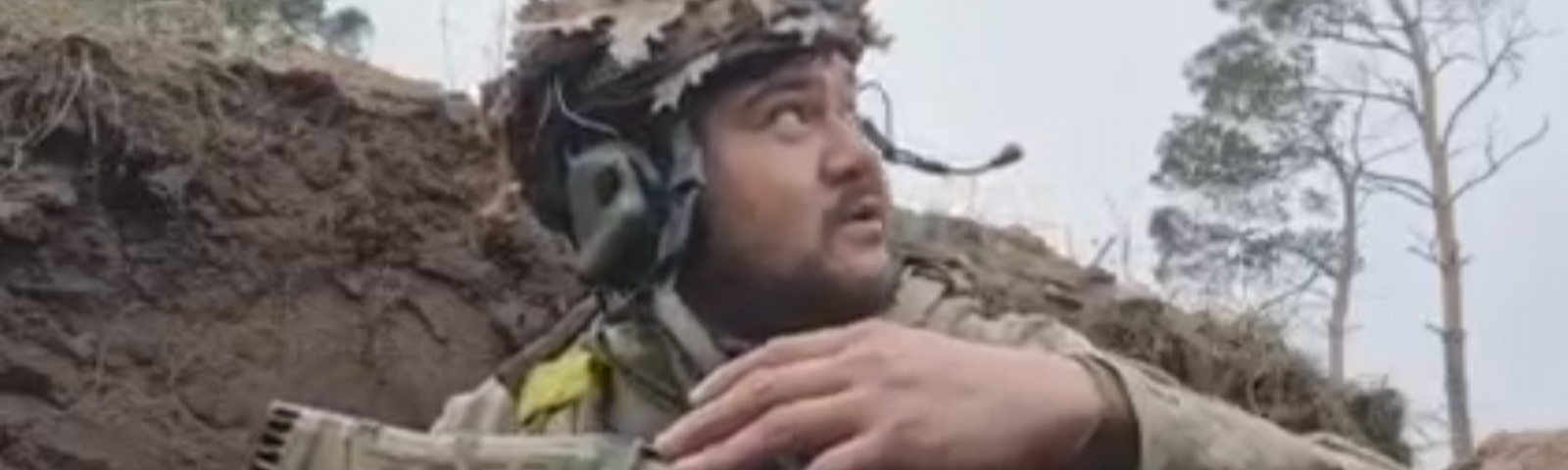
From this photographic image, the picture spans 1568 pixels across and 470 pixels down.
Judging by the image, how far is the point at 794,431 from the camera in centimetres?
94

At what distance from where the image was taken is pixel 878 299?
1.29 meters

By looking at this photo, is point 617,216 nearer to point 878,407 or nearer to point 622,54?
point 622,54

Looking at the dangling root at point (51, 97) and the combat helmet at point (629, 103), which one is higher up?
the combat helmet at point (629, 103)

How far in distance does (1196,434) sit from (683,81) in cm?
34

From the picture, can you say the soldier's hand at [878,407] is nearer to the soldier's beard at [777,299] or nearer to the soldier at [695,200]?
the soldier at [695,200]

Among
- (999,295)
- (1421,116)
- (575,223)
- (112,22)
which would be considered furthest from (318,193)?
(1421,116)

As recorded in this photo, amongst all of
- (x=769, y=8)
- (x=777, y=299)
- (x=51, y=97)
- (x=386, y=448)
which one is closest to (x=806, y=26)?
(x=769, y=8)

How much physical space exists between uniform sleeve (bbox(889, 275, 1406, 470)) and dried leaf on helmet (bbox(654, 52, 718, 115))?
17 cm

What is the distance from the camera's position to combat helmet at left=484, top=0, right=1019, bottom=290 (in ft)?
4.31

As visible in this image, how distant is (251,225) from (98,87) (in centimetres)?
32

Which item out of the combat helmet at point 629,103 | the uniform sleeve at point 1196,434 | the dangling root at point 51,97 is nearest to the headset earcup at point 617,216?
the combat helmet at point 629,103

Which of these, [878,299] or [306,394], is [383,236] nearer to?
[306,394]

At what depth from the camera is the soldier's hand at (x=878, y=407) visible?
0.94 metres

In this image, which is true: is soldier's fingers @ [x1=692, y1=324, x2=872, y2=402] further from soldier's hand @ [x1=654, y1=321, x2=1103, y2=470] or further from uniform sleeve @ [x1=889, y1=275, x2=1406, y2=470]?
uniform sleeve @ [x1=889, y1=275, x2=1406, y2=470]
